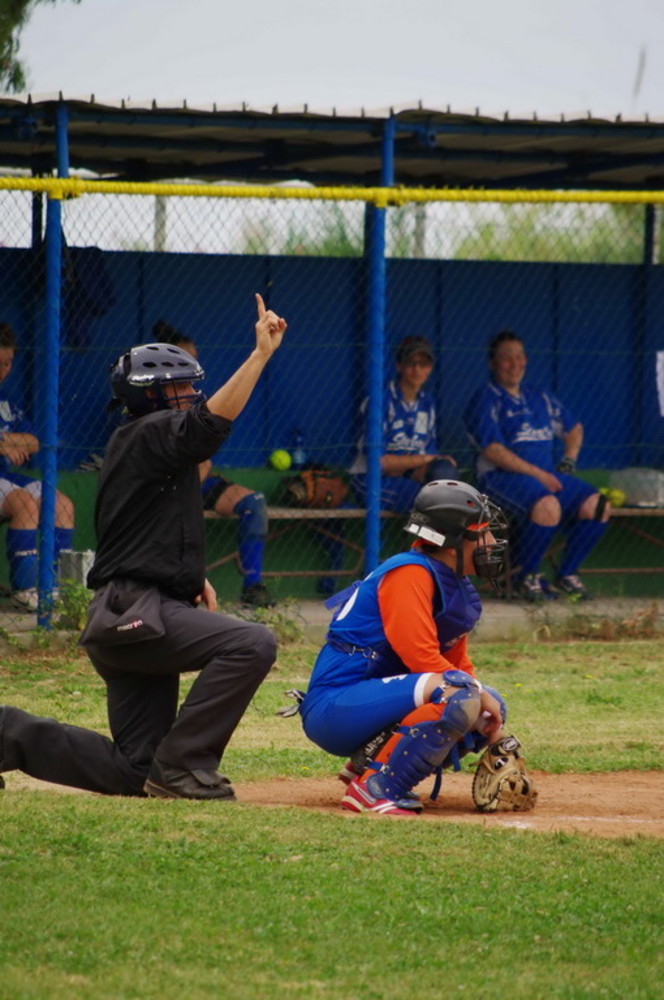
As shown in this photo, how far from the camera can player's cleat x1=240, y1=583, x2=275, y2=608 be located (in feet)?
35.6

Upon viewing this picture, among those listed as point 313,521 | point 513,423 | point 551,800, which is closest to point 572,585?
point 513,423

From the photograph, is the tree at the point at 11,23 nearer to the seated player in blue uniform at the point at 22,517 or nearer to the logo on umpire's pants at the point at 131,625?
the seated player in blue uniform at the point at 22,517

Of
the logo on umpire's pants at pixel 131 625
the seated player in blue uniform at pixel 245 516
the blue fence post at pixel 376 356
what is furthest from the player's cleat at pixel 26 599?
the logo on umpire's pants at pixel 131 625

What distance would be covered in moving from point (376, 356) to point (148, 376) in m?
4.66

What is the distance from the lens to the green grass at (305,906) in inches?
158

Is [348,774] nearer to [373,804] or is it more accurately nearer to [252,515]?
[373,804]

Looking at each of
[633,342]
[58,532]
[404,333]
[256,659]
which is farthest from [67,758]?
[633,342]

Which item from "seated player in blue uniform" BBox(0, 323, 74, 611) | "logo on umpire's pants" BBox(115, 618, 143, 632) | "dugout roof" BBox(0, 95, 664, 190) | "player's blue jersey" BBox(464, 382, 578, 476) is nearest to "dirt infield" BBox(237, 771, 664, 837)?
"logo on umpire's pants" BBox(115, 618, 143, 632)

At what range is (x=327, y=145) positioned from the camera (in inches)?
460

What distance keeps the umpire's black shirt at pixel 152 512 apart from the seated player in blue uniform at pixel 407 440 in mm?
5583

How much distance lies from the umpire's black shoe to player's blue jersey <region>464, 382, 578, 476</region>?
6.30 m

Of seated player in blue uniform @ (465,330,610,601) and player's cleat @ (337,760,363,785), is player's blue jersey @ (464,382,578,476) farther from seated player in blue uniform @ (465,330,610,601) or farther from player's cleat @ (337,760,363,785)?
player's cleat @ (337,760,363,785)

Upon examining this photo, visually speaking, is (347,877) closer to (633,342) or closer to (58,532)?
(58,532)

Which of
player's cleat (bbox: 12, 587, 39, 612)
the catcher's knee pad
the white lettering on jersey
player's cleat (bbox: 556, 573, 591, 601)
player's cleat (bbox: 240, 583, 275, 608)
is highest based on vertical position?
the white lettering on jersey
